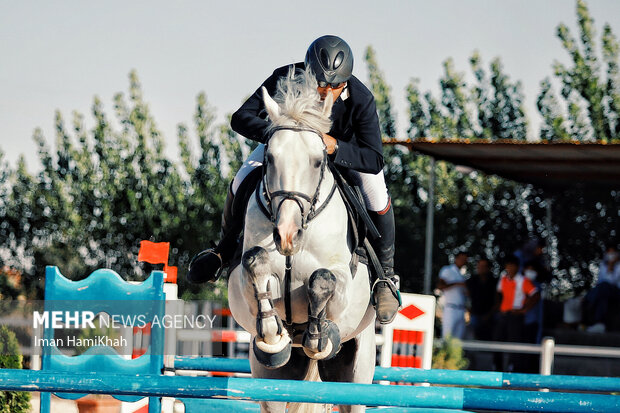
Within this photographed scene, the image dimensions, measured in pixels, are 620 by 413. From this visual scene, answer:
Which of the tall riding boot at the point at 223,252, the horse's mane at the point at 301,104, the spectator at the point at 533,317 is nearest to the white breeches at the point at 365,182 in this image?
the tall riding boot at the point at 223,252

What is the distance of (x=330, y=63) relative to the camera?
378 cm

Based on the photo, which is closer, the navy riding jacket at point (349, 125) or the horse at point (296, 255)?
the horse at point (296, 255)

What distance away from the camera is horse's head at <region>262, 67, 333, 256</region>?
10.8 feet

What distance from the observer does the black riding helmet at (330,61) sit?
377 cm

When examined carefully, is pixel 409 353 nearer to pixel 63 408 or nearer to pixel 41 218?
pixel 63 408

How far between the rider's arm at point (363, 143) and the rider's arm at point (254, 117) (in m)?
0.35

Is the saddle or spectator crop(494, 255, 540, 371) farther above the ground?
the saddle

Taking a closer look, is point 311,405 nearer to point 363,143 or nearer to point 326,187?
point 326,187

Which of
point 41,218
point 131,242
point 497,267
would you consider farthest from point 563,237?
point 41,218

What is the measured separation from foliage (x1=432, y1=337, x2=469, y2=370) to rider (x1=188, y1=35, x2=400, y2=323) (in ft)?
15.9

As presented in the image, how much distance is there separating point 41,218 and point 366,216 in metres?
12.5


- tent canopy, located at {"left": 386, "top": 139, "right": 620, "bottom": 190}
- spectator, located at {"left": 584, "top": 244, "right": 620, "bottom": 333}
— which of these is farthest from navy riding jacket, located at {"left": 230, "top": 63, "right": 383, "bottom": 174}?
spectator, located at {"left": 584, "top": 244, "right": 620, "bottom": 333}

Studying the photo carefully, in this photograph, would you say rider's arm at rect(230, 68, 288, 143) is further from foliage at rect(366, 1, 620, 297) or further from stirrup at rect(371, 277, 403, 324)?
foliage at rect(366, 1, 620, 297)

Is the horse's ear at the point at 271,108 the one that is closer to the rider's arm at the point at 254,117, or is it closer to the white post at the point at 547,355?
the rider's arm at the point at 254,117
